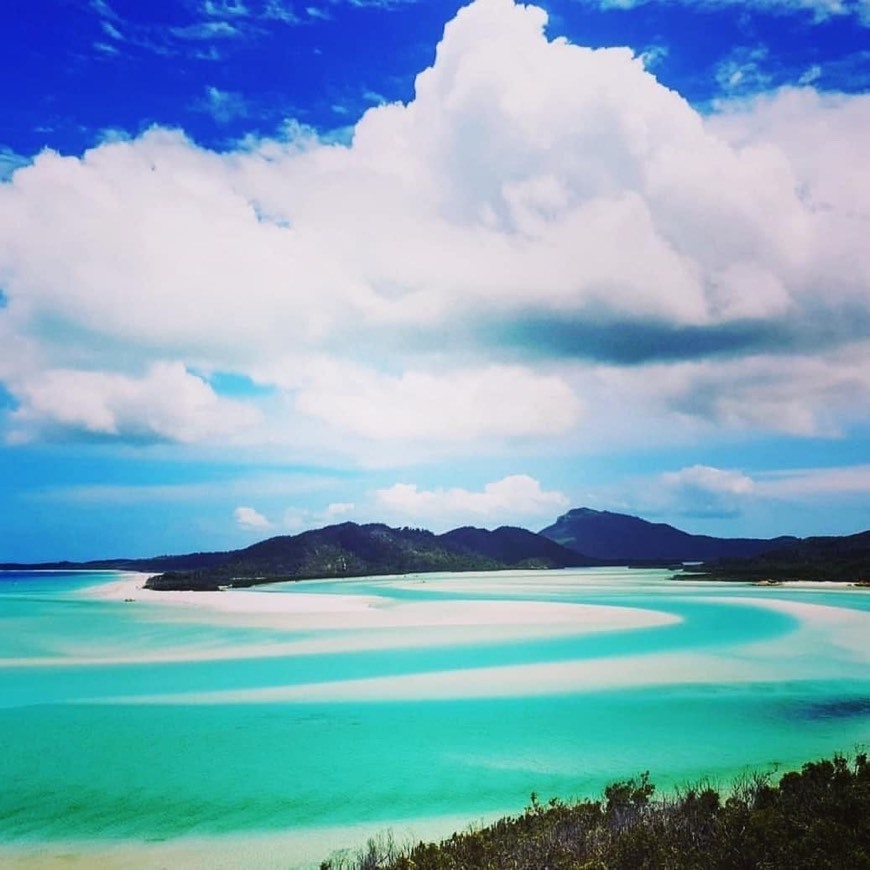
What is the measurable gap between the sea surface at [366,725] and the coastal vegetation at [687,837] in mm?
2129

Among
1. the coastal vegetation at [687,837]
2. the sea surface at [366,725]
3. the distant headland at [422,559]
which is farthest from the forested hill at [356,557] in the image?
the coastal vegetation at [687,837]

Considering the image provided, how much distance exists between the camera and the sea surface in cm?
1043

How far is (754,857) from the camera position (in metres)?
6.84

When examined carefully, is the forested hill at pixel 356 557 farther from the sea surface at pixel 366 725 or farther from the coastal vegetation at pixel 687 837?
the coastal vegetation at pixel 687 837

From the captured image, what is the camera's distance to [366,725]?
1586 cm

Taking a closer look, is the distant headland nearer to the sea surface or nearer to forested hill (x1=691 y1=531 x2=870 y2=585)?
forested hill (x1=691 y1=531 x2=870 y2=585)

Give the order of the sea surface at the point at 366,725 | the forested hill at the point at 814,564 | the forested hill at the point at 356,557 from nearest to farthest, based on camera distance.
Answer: the sea surface at the point at 366,725
the forested hill at the point at 814,564
the forested hill at the point at 356,557

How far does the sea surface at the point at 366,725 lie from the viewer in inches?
411

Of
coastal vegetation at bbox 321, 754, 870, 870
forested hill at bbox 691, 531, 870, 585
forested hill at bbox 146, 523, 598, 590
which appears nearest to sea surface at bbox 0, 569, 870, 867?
coastal vegetation at bbox 321, 754, 870, 870

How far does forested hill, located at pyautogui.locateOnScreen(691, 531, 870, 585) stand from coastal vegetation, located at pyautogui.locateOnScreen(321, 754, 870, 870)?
65995 mm

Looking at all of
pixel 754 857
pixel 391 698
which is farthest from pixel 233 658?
pixel 754 857

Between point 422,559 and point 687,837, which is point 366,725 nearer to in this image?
point 687,837

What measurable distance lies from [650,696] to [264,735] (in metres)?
9.29

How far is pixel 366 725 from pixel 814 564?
86643mm
